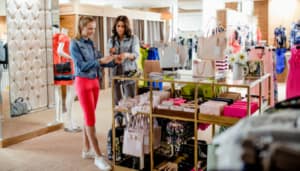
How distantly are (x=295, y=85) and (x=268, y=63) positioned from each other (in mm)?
717

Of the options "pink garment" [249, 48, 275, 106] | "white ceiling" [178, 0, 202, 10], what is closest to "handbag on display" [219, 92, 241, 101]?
"pink garment" [249, 48, 275, 106]

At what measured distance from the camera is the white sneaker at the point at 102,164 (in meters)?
3.46

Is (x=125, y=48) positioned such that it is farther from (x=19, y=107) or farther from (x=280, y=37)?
(x=280, y=37)

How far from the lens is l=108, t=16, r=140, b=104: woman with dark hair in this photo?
373 cm

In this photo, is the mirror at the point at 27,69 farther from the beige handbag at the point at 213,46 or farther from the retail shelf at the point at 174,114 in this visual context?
the beige handbag at the point at 213,46

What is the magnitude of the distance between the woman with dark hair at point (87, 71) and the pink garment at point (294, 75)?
2.45m

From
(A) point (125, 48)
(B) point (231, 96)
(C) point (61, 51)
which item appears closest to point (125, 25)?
(A) point (125, 48)

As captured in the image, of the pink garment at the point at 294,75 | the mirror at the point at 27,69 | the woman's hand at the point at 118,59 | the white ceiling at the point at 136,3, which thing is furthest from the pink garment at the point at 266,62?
the white ceiling at the point at 136,3

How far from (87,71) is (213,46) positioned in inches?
47.3

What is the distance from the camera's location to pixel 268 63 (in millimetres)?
5195

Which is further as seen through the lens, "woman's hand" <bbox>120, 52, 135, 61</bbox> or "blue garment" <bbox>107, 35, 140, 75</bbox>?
"blue garment" <bbox>107, 35, 140, 75</bbox>

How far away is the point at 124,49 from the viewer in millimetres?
3785

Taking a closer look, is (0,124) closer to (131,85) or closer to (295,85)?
(131,85)

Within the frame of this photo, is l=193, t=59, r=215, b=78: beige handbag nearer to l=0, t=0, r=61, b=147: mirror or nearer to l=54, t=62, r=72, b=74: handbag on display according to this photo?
l=54, t=62, r=72, b=74: handbag on display
